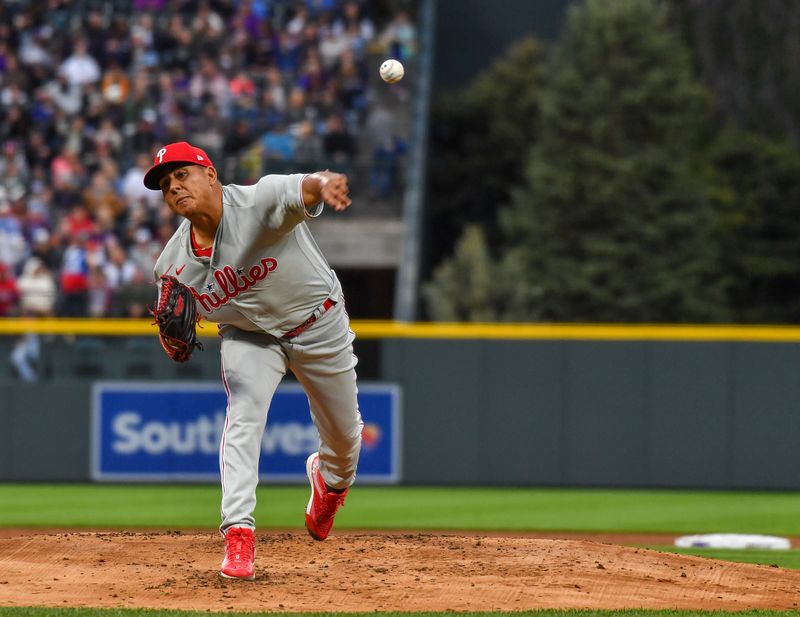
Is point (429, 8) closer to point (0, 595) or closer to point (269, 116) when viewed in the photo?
point (269, 116)

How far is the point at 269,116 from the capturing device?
60.4 feet

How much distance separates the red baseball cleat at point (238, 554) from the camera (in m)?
5.67

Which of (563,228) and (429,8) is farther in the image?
(563,228)

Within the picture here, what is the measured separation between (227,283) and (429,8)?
18365 mm

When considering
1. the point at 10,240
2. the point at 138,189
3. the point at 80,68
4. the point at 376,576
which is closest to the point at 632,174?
the point at 80,68

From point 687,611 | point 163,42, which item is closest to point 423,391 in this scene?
point 687,611

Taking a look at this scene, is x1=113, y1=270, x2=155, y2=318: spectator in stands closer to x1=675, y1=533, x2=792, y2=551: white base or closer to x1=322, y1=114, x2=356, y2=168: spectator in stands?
x1=322, y1=114, x2=356, y2=168: spectator in stands

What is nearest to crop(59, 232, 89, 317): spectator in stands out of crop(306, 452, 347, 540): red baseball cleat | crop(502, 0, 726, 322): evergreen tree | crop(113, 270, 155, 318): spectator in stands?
crop(113, 270, 155, 318): spectator in stands

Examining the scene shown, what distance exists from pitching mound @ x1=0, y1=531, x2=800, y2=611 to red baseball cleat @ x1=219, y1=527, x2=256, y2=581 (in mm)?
46

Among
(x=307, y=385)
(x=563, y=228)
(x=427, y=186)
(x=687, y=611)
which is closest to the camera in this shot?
(x=687, y=611)

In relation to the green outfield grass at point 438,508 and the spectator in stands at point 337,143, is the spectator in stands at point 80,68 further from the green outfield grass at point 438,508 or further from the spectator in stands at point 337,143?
the green outfield grass at point 438,508

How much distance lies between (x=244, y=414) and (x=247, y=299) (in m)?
0.47

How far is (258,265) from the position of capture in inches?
224

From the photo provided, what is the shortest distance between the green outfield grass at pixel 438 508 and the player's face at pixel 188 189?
4288mm
